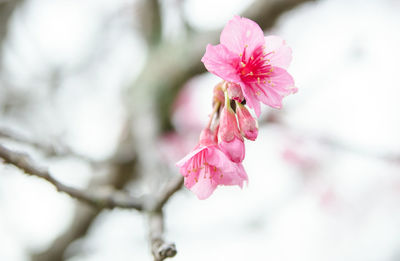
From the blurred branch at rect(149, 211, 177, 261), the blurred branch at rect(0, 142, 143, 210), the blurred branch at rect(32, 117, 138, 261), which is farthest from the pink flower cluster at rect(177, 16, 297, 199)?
the blurred branch at rect(32, 117, 138, 261)

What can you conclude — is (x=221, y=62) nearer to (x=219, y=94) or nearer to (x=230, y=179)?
(x=219, y=94)

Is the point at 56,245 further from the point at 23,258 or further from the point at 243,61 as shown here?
the point at 243,61

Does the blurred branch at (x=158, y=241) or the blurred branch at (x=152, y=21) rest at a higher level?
the blurred branch at (x=152, y=21)

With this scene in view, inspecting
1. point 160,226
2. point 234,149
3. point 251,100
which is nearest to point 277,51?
point 251,100

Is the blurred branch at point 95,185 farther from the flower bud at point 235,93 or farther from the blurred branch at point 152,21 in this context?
the flower bud at point 235,93

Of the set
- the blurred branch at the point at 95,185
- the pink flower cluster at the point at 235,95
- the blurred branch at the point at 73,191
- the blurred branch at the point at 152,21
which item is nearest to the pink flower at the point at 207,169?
the pink flower cluster at the point at 235,95

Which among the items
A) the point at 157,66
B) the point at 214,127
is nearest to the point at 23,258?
the point at 157,66
